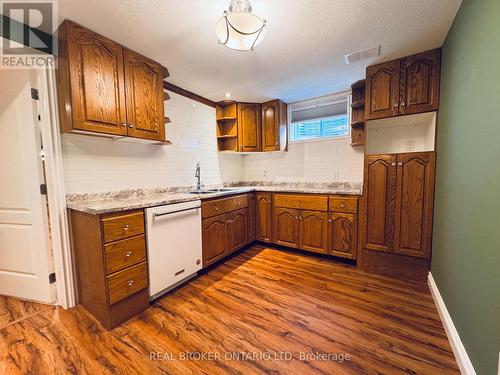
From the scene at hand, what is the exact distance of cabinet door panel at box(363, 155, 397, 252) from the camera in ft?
7.55

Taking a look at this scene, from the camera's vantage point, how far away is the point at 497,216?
960 millimetres

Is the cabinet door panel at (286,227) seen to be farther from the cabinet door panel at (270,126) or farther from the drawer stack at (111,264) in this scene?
the drawer stack at (111,264)

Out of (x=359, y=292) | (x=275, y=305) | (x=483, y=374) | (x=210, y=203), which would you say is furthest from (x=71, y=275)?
(x=483, y=374)

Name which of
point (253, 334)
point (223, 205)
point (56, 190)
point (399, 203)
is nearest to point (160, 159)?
point (223, 205)

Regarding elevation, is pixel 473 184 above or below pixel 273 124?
below

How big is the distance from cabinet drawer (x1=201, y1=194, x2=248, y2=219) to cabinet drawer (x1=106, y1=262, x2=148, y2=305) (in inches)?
32.0

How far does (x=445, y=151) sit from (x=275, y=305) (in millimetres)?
1967

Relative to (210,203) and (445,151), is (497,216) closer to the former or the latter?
(445,151)

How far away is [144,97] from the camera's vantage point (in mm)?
2133

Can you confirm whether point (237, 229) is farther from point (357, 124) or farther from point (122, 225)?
point (357, 124)

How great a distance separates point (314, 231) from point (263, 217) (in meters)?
0.78

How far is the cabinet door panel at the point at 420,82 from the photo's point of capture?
6.72 ft

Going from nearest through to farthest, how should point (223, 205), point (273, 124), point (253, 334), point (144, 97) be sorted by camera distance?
point (253, 334)
point (144, 97)
point (223, 205)
point (273, 124)
